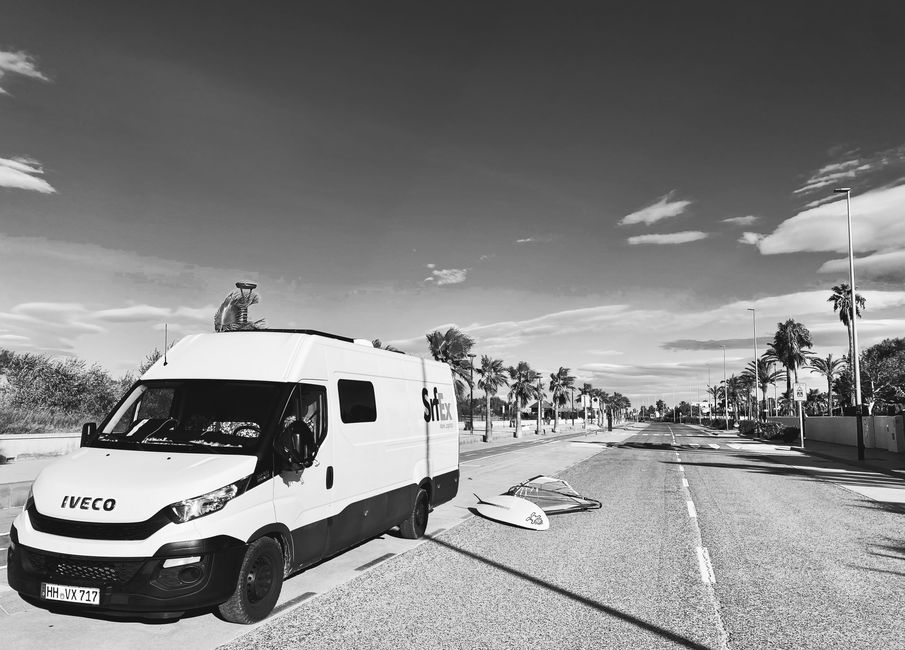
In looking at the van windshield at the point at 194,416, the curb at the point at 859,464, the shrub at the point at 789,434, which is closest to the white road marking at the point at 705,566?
the van windshield at the point at 194,416

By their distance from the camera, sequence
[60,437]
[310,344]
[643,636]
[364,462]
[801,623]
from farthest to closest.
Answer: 1. [60,437]
2. [364,462]
3. [310,344]
4. [801,623]
5. [643,636]

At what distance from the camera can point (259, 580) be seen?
18.8 ft

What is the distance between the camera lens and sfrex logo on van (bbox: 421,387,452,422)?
33.8ft

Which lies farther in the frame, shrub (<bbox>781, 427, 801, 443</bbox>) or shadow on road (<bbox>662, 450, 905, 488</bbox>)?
shrub (<bbox>781, 427, 801, 443</bbox>)

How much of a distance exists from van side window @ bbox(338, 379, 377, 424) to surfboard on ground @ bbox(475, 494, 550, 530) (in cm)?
409

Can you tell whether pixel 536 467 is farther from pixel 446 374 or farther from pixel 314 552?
pixel 314 552

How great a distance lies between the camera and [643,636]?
Answer: 17.8 ft

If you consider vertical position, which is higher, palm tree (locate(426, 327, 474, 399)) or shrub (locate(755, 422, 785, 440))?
palm tree (locate(426, 327, 474, 399))

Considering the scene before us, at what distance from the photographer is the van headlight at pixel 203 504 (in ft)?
16.5

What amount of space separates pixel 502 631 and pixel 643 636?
4.14 feet

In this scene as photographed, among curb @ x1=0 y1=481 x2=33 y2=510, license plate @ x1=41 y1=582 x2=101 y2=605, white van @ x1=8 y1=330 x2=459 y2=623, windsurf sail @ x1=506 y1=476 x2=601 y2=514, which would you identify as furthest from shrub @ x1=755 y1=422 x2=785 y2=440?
license plate @ x1=41 y1=582 x2=101 y2=605

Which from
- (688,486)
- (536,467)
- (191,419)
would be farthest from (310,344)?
(536,467)

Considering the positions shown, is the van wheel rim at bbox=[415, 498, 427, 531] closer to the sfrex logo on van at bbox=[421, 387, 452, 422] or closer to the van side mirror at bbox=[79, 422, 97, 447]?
the sfrex logo on van at bbox=[421, 387, 452, 422]

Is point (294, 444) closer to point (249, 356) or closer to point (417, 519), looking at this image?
point (249, 356)
